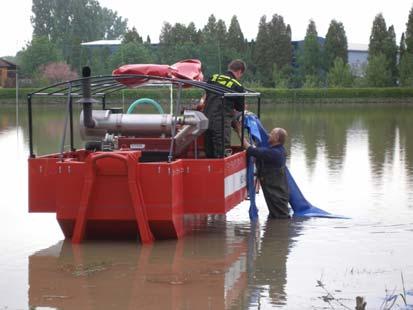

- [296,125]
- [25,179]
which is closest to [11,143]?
[25,179]

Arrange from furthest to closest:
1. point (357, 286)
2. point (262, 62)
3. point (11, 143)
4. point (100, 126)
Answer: point (262, 62), point (11, 143), point (100, 126), point (357, 286)

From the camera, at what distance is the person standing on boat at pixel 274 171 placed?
12.5m

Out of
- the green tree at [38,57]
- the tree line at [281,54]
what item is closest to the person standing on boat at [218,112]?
the tree line at [281,54]

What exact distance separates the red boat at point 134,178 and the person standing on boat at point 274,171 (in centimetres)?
88

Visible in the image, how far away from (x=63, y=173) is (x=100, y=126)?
114cm

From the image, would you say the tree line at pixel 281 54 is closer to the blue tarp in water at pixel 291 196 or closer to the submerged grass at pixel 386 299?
the blue tarp in water at pixel 291 196

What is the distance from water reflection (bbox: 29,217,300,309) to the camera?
806cm

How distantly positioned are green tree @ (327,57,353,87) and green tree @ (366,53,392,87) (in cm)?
161

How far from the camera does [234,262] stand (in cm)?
979

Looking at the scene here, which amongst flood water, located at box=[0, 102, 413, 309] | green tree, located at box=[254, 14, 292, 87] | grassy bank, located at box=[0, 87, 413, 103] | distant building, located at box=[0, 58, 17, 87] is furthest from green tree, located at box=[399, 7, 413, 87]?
flood water, located at box=[0, 102, 413, 309]

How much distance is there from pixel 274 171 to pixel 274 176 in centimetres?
8

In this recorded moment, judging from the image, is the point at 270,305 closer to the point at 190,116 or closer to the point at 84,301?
the point at 84,301

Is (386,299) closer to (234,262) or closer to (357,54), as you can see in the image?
(234,262)

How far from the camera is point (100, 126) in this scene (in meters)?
11.5
